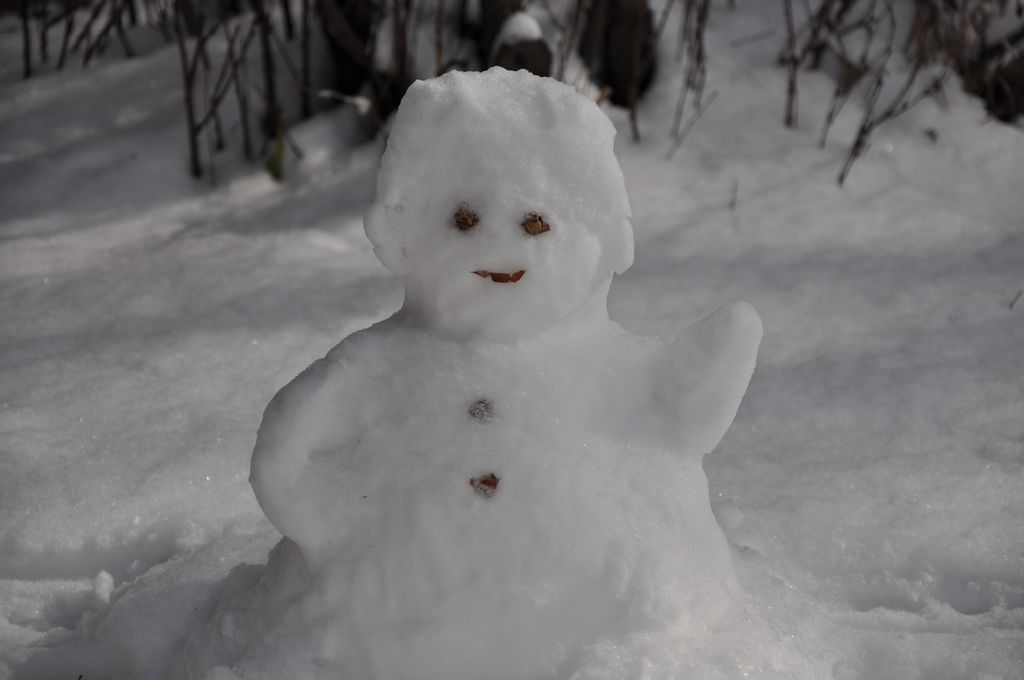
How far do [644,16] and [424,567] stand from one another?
8.85ft

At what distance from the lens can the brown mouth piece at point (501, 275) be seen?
1634 millimetres

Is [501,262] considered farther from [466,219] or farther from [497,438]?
[497,438]

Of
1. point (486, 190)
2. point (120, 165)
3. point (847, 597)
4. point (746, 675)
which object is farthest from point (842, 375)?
point (120, 165)

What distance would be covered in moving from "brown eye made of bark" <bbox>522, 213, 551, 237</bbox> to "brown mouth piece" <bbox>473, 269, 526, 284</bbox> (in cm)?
5

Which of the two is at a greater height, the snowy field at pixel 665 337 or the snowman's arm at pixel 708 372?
the snowman's arm at pixel 708 372

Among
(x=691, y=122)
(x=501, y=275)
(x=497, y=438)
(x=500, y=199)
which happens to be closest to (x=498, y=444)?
(x=497, y=438)

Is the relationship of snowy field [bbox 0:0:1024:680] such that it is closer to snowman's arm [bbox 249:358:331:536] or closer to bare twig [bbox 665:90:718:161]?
bare twig [bbox 665:90:718:161]

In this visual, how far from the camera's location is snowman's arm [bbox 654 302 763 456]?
1670 millimetres

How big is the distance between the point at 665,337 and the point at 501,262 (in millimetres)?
1441

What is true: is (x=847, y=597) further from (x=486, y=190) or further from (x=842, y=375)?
(x=486, y=190)

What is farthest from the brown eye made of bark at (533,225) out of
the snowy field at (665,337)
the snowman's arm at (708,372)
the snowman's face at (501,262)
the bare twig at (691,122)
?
the bare twig at (691,122)

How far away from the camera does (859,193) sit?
3717mm

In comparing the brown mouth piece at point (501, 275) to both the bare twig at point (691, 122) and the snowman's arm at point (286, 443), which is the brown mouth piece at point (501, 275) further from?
the bare twig at point (691, 122)

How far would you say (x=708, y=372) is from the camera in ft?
5.52
